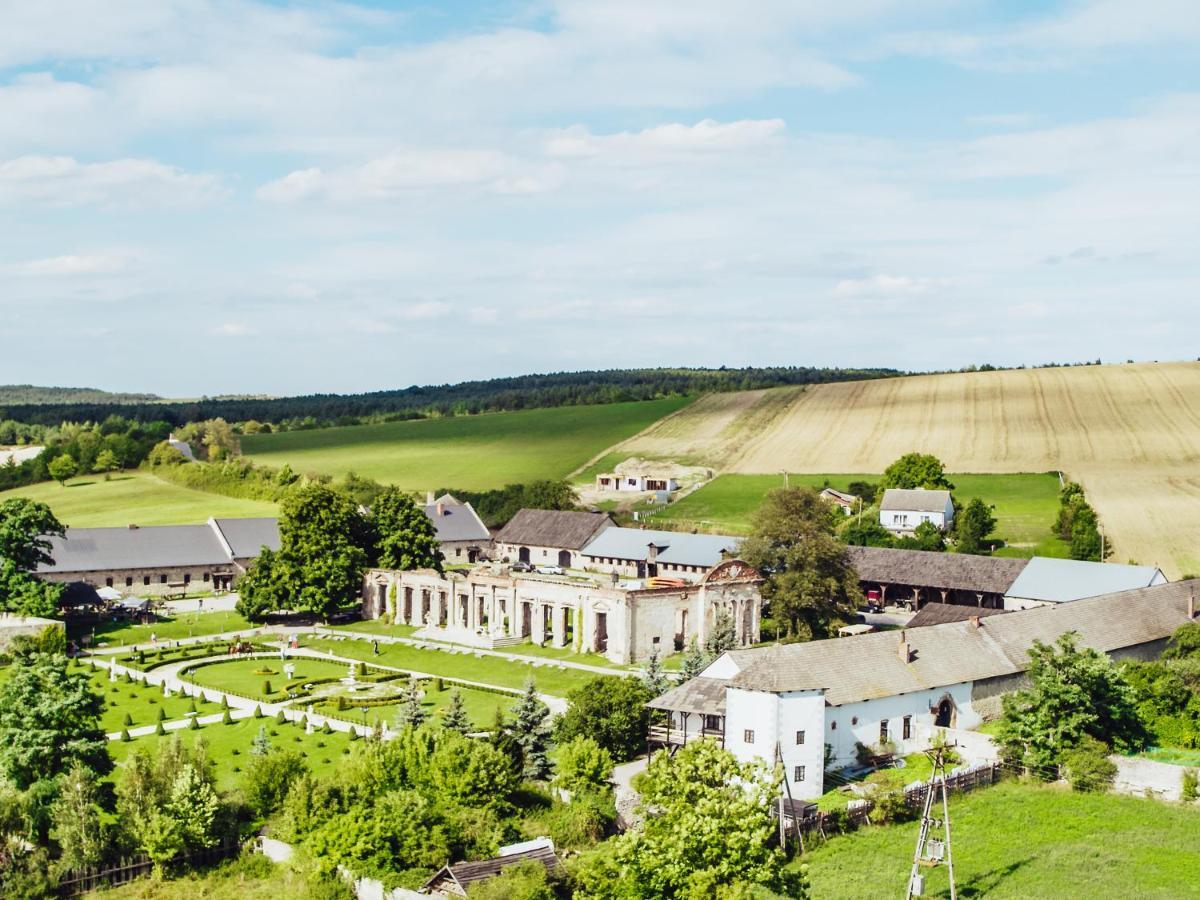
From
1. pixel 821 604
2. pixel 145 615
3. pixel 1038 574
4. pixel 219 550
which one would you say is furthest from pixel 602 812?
pixel 219 550

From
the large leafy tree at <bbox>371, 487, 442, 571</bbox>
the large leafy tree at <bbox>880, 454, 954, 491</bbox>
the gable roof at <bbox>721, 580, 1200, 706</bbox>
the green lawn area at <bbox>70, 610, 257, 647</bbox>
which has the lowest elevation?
the green lawn area at <bbox>70, 610, 257, 647</bbox>

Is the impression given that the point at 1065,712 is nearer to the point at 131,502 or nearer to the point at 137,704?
the point at 137,704

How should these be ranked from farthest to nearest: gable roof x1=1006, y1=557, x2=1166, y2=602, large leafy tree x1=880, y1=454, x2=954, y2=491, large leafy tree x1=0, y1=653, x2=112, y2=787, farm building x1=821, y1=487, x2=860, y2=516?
farm building x1=821, y1=487, x2=860, y2=516 → large leafy tree x1=880, y1=454, x2=954, y2=491 → gable roof x1=1006, y1=557, x2=1166, y2=602 → large leafy tree x1=0, y1=653, x2=112, y2=787

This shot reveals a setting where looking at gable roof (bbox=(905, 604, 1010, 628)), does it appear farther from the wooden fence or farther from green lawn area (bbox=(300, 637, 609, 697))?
the wooden fence

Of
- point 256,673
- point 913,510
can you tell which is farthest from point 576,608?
point 913,510

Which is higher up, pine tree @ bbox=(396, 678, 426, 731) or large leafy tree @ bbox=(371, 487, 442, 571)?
large leafy tree @ bbox=(371, 487, 442, 571)

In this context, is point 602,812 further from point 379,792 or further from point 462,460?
point 462,460

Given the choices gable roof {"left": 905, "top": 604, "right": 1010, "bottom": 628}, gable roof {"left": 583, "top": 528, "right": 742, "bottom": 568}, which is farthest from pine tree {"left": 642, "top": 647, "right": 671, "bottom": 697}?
gable roof {"left": 583, "top": 528, "right": 742, "bottom": 568}

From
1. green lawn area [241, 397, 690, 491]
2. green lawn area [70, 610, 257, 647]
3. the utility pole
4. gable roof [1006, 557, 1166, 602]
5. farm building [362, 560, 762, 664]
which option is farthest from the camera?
green lawn area [241, 397, 690, 491]
